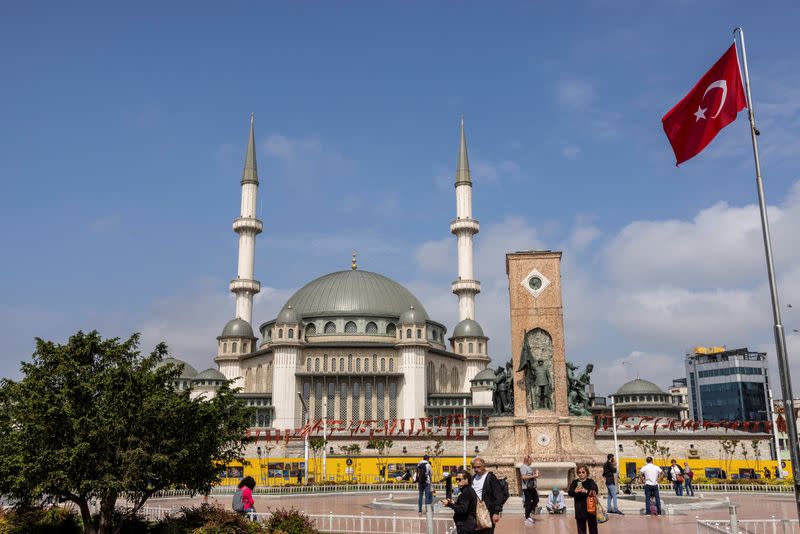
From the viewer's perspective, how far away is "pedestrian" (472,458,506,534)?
12.0 meters

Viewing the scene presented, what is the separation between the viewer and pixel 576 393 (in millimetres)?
29922

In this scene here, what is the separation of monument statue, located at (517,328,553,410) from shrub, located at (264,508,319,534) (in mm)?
13897

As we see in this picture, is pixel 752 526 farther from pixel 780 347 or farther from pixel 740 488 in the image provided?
pixel 740 488

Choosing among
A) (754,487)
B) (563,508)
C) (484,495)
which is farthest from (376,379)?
(484,495)

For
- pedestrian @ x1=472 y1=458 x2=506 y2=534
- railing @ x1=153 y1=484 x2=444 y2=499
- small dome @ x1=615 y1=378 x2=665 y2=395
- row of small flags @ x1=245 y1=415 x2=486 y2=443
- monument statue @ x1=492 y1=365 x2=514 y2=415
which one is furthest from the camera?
small dome @ x1=615 y1=378 x2=665 y2=395

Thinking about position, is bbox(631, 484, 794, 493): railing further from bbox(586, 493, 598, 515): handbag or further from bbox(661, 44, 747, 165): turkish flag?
bbox(661, 44, 747, 165): turkish flag

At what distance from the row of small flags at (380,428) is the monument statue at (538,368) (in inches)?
1694

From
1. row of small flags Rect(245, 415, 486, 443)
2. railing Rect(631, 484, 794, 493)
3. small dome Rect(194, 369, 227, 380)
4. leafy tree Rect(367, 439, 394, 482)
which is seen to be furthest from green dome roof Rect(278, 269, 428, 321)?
railing Rect(631, 484, 794, 493)

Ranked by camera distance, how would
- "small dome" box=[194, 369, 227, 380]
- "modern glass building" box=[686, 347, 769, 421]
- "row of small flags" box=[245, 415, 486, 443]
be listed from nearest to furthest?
"row of small flags" box=[245, 415, 486, 443], "small dome" box=[194, 369, 227, 380], "modern glass building" box=[686, 347, 769, 421]

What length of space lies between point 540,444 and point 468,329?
66.6m

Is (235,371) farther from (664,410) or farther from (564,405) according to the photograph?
(564,405)

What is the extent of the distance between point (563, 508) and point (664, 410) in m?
87.1

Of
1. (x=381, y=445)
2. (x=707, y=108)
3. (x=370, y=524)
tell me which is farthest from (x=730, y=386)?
(x=707, y=108)

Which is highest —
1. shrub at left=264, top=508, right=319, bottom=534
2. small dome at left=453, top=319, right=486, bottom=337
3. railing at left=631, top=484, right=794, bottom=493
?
small dome at left=453, top=319, right=486, bottom=337
